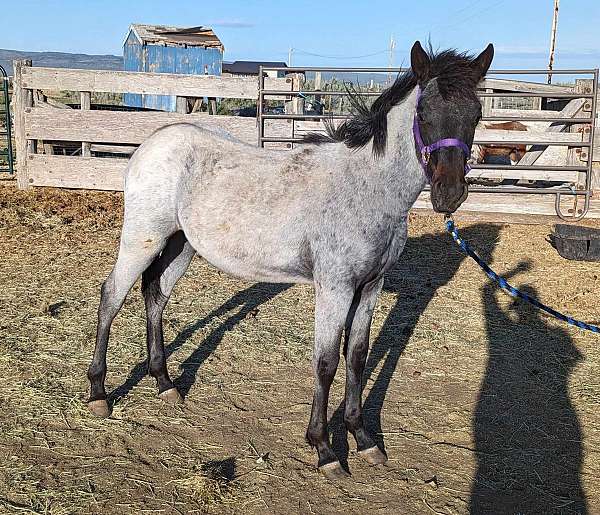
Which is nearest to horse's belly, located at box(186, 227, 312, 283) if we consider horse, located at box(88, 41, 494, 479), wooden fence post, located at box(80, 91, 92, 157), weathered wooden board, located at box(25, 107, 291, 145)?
horse, located at box(88, 41, 494, 479)

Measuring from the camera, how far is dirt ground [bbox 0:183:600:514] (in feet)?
10.8

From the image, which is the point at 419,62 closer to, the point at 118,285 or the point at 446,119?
the point at 446,119

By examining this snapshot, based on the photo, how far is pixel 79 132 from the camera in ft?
36.0

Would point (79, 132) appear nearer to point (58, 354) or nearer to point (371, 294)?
point (58, 354)

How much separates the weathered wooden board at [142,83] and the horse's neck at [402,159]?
297 inches

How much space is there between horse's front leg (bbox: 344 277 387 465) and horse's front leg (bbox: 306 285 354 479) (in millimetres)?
229

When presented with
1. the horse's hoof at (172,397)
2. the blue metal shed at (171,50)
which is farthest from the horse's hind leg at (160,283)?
the blue metal shed at (171,50)

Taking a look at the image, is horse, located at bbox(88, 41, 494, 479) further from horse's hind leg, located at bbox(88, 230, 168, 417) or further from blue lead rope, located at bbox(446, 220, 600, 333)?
blue lead rope, located at bbox(446, 220, 600, 333)

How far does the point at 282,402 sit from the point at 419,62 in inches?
92.5

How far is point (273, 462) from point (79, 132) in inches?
348

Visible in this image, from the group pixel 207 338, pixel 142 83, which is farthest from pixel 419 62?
pixel 142 83

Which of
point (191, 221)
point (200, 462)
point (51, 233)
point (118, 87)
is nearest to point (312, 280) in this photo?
point (191, 221)

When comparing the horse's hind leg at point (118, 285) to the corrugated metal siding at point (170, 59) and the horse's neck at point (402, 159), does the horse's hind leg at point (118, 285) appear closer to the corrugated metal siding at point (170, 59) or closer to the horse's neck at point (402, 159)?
the horse's neck at point (402, 159)

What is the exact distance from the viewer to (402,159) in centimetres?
351
